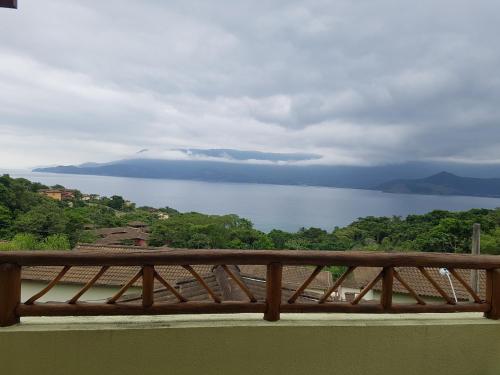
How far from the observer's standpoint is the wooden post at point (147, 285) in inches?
60.9

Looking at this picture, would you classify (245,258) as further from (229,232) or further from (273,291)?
(229,232)

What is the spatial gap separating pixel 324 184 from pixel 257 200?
57831 millimetres

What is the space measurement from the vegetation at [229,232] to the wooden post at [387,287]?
19.4m

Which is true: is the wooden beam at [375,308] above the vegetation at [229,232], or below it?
above

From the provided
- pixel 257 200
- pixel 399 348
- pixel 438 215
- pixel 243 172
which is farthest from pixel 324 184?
pixel 399 348

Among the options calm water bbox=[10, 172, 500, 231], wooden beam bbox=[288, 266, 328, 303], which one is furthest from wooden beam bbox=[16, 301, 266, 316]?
calm water bbox=[10, 172, 500, 231]

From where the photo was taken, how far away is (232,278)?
157 centimetres

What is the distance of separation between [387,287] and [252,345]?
0.75m

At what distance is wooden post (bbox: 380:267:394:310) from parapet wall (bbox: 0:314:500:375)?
0.27ft

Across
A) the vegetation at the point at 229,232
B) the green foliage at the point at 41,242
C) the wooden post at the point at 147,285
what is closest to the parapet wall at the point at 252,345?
the wooden post at the point at 147,285

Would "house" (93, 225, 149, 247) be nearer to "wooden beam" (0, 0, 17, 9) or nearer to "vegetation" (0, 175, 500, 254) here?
"vegetation" (0, 175, 500, 254)

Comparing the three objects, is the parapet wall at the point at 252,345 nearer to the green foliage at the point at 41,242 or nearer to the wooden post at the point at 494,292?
the wooden post at the point at 494,292

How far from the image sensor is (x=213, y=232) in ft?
90.1

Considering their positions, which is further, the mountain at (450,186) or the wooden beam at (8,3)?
the mountain at (450,186)
